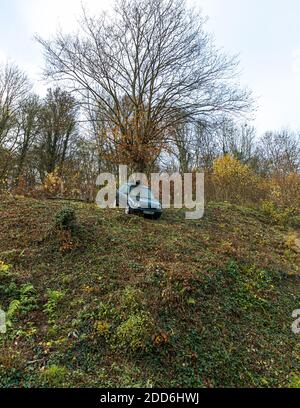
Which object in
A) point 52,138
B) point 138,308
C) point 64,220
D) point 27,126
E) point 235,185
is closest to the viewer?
point 138,308

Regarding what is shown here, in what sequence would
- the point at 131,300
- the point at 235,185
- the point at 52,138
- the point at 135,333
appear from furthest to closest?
the point at 52,138, the point at 235,185, the point at 131,300, the point at 135,333

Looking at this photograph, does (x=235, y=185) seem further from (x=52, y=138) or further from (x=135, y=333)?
(x=52, y=138)

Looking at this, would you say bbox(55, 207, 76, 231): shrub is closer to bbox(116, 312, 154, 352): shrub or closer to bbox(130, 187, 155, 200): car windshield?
bbox(116, 312, 154, 352): shrub

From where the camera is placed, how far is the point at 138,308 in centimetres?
541

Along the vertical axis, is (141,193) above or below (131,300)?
above

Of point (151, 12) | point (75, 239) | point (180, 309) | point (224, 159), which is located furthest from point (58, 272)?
point (224, 159)

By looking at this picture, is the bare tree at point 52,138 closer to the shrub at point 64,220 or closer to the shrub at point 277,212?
the shrub at point 277,212

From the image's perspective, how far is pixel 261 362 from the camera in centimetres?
518

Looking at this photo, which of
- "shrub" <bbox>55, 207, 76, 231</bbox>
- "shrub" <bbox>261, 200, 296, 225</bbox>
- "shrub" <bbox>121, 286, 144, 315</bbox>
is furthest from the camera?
"shrub" <bbox>261, 200, 296, 225</bbox>

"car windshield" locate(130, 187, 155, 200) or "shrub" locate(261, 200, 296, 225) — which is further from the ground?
"car windshield" locate(130, 187, 155, 200)

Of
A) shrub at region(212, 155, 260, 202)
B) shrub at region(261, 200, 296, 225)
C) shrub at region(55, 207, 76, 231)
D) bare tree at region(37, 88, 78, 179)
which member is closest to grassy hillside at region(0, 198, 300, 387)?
shrub at region(55, 207, 76, 231)

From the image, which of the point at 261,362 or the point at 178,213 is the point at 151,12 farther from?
the point at 261,362

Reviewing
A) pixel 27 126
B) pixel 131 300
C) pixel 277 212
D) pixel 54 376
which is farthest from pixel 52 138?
pixel 54 376

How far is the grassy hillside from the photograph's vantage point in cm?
457
